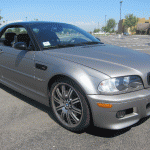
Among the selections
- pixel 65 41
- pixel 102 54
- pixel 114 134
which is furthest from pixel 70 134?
pixel 65 41

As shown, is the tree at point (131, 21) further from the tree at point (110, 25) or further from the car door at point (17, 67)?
the car door at point (17, 67)

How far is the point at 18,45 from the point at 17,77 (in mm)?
605

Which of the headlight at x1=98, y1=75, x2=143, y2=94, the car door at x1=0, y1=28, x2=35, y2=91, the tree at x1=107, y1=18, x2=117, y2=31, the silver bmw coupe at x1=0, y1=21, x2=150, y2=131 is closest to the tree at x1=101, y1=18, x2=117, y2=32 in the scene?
the tree at x1=107, y1=18, x2=117, y2=31

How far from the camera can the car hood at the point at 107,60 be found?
235 centimetres

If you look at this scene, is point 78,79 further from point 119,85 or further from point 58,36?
point 58,36

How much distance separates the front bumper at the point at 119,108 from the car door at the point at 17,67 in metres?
1.28

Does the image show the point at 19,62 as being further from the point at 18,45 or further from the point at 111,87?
the point at 111,87

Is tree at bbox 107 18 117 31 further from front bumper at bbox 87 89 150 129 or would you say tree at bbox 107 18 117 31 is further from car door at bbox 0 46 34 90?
front bumper at bbox 87 89 150 129

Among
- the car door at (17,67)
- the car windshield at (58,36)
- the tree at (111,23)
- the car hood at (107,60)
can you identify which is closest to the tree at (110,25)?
the tree at (111,23)

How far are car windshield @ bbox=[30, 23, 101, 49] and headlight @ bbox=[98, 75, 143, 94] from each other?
1.30 m

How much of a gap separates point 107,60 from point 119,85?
1.45ft

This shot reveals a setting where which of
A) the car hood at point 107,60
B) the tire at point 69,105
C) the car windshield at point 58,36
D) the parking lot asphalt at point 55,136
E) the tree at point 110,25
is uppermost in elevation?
the tree at point 110,25

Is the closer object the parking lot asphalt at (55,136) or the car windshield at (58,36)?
the parking lot asphalt at (55,136)

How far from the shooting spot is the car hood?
2350 mm
